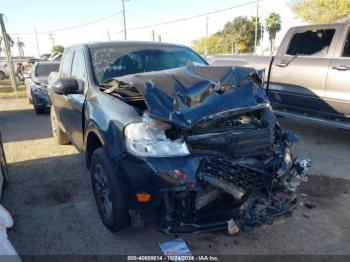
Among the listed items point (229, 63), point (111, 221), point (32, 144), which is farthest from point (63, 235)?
point (229, 63)

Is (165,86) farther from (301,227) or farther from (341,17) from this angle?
(341,17)

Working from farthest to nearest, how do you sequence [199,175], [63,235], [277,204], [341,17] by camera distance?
[341,17]
[63,235]
[277,204]
[199,175]

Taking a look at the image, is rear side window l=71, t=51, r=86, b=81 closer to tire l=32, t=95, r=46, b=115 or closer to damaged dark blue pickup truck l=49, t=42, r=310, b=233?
damaged dark blue pickup truck l=49, t=42, r=310, b=233

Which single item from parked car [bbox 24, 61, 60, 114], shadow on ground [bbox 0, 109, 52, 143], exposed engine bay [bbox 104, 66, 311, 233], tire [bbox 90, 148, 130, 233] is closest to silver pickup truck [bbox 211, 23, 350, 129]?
exposed engine bay [bbox 104, 66, 311, 233]

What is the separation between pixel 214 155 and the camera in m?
2.67

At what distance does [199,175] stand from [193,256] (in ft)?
2.62

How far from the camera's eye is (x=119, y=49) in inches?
169

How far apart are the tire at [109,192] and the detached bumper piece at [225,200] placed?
16.9 inches

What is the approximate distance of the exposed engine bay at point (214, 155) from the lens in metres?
2.58

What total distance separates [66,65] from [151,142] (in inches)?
119

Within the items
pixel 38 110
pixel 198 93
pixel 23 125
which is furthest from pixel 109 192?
pixel 38 110

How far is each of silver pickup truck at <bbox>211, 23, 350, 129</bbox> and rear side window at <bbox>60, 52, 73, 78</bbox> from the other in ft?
12.6

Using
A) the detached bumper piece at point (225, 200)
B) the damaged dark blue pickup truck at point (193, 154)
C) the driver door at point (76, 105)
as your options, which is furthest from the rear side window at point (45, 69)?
the detached bumper piece at point (225, 200)

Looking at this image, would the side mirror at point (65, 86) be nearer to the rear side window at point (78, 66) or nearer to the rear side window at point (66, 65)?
the rear side window at point (78, 66)
